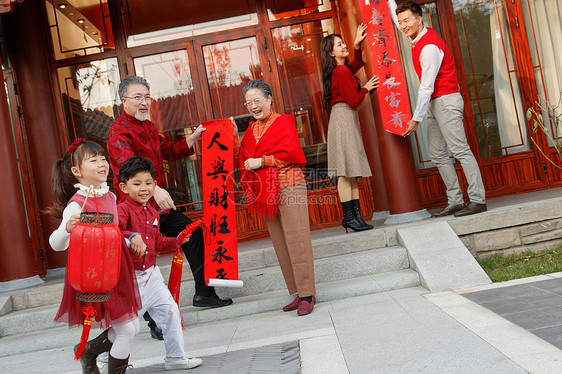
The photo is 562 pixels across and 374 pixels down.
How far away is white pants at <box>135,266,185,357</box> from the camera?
107 inches

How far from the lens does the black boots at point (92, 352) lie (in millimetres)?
2500

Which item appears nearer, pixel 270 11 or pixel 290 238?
pixel 290 238

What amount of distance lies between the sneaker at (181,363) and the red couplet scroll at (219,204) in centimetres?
84

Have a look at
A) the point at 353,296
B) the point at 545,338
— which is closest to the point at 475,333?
the point at 545,338

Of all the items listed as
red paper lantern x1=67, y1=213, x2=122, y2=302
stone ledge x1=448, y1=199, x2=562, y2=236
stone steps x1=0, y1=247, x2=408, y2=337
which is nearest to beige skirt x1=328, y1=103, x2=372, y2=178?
stone steps x1=0, y1=247, x2=408, y2=337

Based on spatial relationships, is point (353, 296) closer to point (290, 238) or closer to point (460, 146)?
point (290, 238)

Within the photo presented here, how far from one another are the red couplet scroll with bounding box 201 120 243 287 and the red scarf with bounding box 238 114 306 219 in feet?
0.58

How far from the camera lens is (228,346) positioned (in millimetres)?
3037

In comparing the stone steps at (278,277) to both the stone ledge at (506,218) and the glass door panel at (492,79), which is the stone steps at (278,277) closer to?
the stone ledge at (506,218)

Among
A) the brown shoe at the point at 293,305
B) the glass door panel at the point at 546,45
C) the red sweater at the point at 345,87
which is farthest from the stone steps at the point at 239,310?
the glass door panel at the point at 546,45

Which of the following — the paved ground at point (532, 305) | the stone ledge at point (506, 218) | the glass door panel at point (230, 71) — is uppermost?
the glass door panel at point (230, 71)

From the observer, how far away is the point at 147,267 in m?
2.75

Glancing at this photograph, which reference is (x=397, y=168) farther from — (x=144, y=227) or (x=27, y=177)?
(x=27, y=177)

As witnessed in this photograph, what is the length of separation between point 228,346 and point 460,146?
8.71 feet
